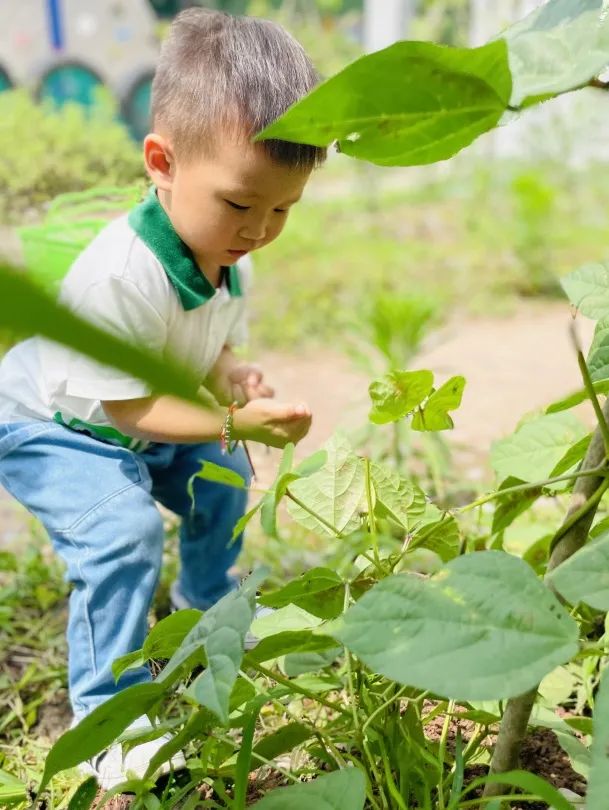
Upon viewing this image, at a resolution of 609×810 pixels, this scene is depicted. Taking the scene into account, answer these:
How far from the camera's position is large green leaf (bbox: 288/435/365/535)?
3.13ft

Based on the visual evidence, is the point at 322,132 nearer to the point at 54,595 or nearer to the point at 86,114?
the point at 54,595

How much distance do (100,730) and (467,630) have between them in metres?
0.31

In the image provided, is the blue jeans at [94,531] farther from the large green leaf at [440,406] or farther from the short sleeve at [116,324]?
the large green leaf at [440,406]

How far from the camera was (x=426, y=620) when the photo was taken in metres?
0.65

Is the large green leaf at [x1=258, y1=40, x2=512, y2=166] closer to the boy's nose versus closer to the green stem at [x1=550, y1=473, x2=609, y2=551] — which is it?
the green stem at [x1=550, y1=473, x2=609, y2=551]

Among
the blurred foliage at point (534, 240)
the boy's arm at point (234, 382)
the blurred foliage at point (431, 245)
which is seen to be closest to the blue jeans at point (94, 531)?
the boy's arm at point (234, 382)

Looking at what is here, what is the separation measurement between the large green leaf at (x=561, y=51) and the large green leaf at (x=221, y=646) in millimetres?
397

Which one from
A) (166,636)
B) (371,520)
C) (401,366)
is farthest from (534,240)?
(166,636)

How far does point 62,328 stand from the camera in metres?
0.28

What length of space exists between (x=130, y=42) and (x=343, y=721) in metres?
5.02

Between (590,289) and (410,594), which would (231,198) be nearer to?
(590,289)

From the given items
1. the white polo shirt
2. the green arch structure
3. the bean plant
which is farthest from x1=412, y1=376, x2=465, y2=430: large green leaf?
the green arch structure

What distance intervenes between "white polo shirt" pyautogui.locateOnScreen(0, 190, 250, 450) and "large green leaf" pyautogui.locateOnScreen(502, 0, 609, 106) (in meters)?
0.74

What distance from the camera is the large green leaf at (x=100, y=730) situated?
2.47 feet
